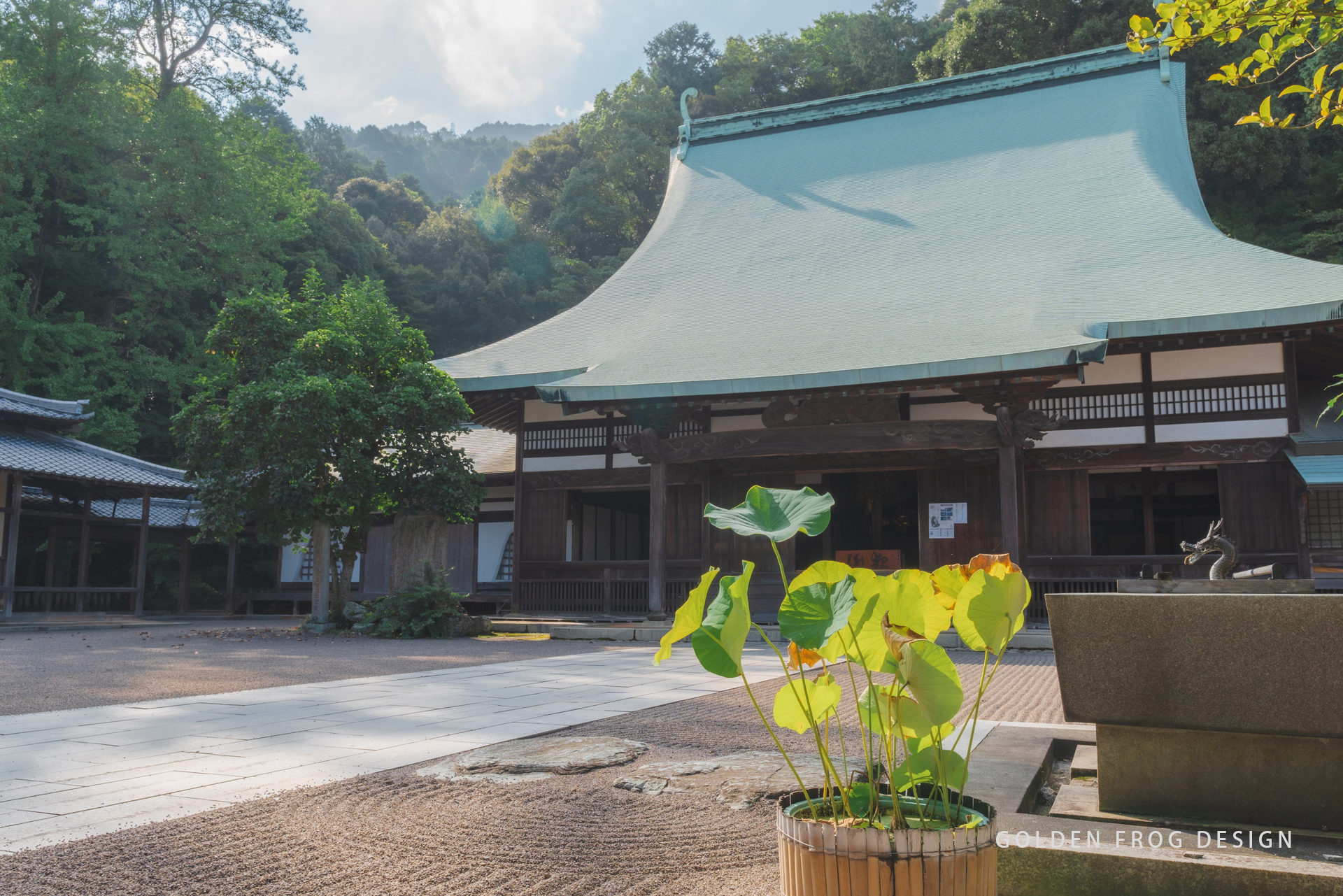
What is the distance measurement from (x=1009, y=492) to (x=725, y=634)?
29.8 feet

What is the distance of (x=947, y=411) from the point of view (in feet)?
37.1

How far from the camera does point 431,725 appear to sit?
459 centimetres

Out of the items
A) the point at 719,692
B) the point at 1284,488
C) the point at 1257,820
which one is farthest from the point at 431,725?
the point at 1284,488

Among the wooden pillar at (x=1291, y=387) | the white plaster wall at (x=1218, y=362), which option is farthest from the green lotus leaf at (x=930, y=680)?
the wooden pillar at (x=1291, y=387)

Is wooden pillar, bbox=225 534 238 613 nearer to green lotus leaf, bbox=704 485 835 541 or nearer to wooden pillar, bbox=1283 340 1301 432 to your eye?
wooden pillar, bbox=1283 340 1301 432

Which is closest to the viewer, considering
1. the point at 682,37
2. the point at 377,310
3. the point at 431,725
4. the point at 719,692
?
the point at 431,725

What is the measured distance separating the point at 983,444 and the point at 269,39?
23.7 m

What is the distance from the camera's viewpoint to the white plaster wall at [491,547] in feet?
51.6

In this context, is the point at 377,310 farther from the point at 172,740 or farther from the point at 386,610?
the point at 172,740

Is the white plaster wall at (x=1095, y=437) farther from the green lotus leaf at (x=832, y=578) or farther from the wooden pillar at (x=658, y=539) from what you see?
the green lotus leaf at (x=832, y=578)

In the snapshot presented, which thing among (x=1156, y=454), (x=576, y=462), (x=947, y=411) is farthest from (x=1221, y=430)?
(x=576, y=462)

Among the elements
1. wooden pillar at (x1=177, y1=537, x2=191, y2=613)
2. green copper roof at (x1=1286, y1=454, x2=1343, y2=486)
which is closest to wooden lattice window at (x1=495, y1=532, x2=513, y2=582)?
wooden pillar at (x1=177, y1=537, x2=191, y2=613)

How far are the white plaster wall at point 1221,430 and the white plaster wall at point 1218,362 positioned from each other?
549 millimetres

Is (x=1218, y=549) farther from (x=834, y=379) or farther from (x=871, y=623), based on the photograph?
(x=834, y=379)
